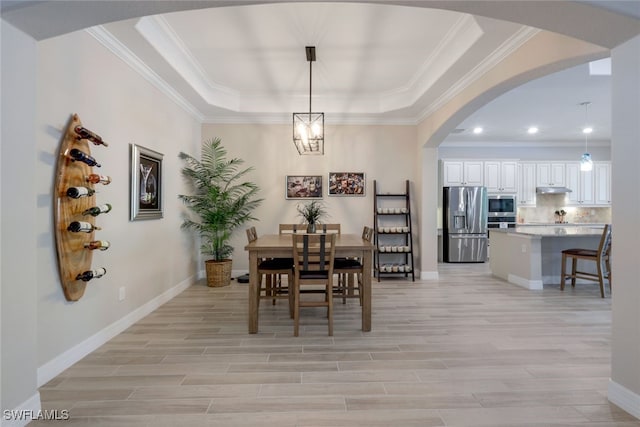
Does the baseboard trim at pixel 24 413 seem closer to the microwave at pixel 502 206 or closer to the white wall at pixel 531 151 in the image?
the microwave at pixel 502 206

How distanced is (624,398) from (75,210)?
3572mm

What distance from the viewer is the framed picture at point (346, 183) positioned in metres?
5.41

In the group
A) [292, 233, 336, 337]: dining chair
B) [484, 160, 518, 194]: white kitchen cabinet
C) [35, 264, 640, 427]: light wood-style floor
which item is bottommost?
[35, 264, 640, 427]: light wood-style floor

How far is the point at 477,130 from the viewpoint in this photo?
649cm

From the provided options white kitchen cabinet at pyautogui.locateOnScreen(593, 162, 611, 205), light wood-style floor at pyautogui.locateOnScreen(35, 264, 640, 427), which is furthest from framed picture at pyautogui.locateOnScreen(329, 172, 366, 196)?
white kitchen cabinet at pyautogui.locateOnScreen(593, 162, 611, 205)

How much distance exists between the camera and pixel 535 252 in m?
4.53

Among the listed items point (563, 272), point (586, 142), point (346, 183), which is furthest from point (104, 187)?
point (586, 142)

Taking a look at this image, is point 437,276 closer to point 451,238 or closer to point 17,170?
point 451,238

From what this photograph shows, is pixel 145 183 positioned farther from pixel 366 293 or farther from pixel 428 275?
pixel 428 275

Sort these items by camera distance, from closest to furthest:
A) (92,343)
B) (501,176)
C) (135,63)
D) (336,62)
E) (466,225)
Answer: (92,343), (135,63), (336,62), (466,225), (501,176)

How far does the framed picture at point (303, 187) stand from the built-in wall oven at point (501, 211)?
413 cm

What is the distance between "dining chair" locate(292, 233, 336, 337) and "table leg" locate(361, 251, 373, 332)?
1.03 ft

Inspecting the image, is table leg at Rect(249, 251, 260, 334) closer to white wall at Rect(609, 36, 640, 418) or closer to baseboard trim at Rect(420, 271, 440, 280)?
white wall at Rect(609, 36, 640, 418)

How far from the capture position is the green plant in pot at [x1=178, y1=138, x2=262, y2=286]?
4668mm
